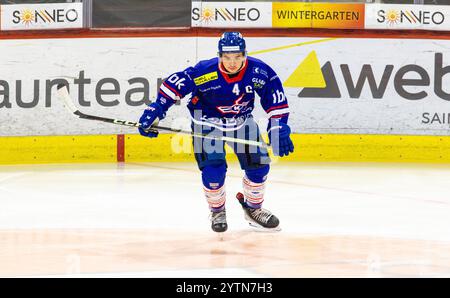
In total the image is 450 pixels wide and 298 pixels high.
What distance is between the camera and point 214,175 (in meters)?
5.66

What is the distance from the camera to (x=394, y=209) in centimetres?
679

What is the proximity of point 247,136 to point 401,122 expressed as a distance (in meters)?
4.38

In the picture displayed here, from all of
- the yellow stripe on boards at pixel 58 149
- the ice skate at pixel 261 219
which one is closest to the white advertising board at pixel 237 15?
the yellow stripe on boards at pixel 58 149

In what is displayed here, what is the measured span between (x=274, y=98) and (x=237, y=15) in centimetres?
427

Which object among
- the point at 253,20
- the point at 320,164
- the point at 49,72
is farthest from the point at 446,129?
the point at 49,72

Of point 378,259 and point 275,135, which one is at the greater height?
point 275,135

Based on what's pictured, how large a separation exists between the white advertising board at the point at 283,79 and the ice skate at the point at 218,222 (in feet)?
13.5

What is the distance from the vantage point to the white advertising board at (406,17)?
9875 mm

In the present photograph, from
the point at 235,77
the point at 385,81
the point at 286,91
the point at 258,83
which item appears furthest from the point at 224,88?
the point at 385,81

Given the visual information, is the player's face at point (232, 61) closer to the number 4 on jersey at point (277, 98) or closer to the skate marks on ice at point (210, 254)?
the number 4 on jersey at point (277, 98)

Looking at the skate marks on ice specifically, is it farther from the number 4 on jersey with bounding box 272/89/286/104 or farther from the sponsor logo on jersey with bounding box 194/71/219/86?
the sponsor logo on jersey with bounding box 194/71/219/86

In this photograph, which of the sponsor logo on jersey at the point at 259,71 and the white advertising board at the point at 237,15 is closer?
the sponsor logo on jersey at the point at 259,71

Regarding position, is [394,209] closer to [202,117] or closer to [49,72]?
[202,117]

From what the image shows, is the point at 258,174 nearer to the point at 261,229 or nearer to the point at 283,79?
the point at 261,229
